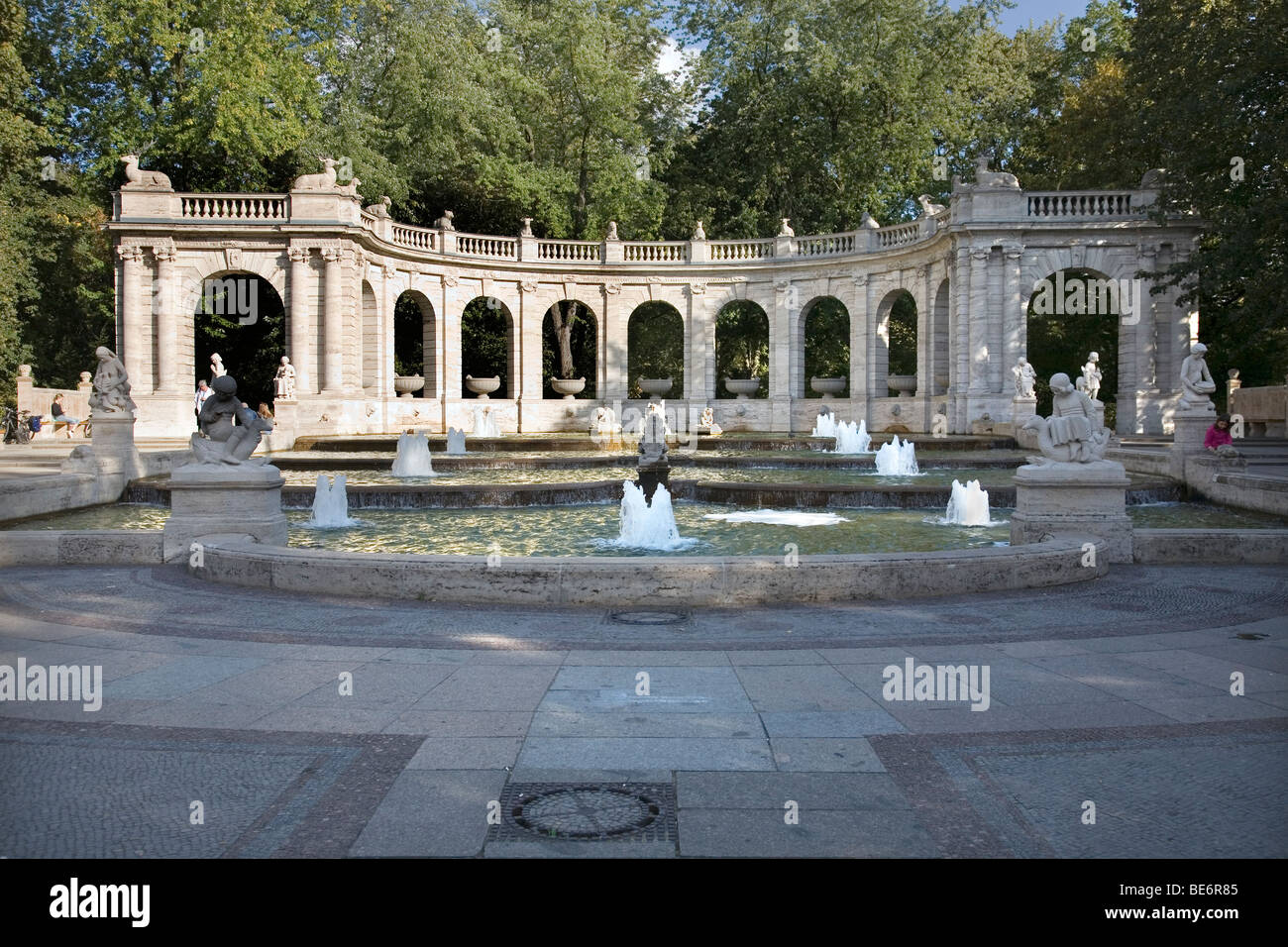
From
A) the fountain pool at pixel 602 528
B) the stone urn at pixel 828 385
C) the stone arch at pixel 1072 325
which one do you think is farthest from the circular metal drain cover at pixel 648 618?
the stone urn at pixel 828 385

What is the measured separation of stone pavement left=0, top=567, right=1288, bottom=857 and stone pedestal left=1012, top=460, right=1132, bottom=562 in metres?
2.53

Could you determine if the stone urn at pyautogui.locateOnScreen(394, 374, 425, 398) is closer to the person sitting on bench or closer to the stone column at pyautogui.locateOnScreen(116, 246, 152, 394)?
the stone column at pyautogui.locateOnScreen(116, 246, 152, 394)

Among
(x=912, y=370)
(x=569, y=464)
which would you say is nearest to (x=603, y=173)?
(x=912, y=370)

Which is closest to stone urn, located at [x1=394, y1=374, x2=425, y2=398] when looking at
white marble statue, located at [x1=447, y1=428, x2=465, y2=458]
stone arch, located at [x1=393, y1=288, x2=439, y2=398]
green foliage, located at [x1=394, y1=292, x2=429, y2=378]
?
stone arch, located at [x1=393, y1=288, x2=439, y2=398]

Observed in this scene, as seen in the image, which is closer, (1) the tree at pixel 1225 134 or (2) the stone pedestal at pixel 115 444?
(2) the stone pedestal at pixel 115 444

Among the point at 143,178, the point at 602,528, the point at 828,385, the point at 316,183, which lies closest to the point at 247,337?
the point at 143,178

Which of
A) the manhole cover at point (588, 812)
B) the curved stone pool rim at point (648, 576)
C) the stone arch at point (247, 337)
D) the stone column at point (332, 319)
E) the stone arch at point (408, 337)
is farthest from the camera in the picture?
the stone arch at point (408, 337)

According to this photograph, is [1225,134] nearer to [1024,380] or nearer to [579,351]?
[1024,380]

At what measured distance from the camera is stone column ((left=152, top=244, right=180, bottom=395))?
34.1m

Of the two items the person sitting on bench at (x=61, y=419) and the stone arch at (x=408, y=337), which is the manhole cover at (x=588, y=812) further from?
the stone arch at (x=408, y=337)

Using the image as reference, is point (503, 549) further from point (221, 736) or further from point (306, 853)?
point (306, 853)

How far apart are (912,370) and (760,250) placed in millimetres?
12733

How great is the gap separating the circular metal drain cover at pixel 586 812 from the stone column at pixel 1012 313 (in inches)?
1272

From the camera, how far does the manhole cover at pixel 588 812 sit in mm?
4258
